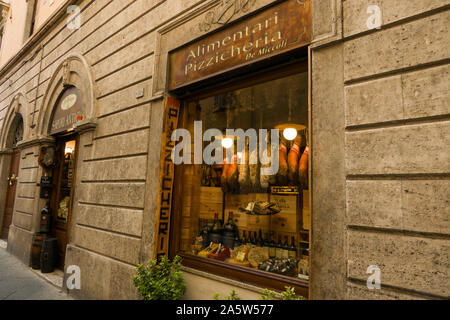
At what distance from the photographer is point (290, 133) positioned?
416cm

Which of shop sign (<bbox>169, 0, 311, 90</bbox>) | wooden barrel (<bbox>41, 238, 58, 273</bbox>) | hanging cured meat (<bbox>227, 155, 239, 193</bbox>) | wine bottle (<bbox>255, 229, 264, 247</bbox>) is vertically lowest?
wooden barrel (<bbox>41, 238, 58, 273</bbox>)

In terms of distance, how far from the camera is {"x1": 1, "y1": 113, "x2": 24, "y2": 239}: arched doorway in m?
9.93

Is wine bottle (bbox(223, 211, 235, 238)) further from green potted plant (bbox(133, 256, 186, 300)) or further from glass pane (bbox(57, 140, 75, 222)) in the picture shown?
glass pane (bbox(57, 140, 75, 222))

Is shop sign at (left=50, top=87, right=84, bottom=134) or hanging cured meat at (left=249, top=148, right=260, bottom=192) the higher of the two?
shop sign at (left=50, top=87, right=84, bottom=134)

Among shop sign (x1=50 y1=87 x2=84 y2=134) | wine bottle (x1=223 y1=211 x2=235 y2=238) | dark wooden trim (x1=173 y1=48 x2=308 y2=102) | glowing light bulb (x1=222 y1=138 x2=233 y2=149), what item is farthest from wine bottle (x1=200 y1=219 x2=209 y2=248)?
shop sign (x1=50 y1=87 x2=84 y2=134)

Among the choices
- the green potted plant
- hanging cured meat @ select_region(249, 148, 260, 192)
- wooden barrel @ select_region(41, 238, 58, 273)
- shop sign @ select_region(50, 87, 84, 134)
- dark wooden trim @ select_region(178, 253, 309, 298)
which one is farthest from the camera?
wooden barrel @ select_region(41, 238, 58, 273)

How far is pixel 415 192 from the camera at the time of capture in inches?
76.6

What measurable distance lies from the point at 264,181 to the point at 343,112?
1.79 m

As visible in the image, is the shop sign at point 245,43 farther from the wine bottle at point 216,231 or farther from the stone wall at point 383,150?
the wine bottle at point 216,231

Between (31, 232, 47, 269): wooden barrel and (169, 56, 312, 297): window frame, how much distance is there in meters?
5.00

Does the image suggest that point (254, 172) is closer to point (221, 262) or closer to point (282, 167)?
point (282, 167)

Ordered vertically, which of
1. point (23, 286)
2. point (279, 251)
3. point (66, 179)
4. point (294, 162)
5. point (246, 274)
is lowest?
point (23, 286)

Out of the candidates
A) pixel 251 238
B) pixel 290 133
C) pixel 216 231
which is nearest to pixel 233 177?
pixel 216 231

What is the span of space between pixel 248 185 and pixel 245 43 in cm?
202
